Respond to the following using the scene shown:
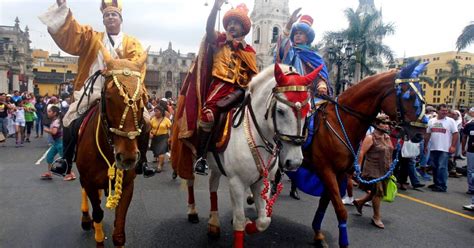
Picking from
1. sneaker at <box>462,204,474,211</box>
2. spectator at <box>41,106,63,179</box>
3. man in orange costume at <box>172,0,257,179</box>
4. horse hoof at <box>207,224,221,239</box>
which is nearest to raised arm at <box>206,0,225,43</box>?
man in orange costume at <box>172,0,257,179</box>

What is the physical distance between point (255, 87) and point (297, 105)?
745 mm

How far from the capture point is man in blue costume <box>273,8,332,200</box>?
5129 millimetres

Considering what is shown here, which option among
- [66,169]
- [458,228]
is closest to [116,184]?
[66,169]

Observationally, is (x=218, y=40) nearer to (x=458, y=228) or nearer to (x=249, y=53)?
(x=249, y=53)

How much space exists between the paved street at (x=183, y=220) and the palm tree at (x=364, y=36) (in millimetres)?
21908

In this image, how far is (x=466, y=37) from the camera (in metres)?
24.5

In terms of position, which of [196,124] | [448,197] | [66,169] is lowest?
[448,197]

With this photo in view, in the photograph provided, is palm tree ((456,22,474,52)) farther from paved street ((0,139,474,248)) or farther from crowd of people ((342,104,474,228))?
paved street ((0,139,474,248))

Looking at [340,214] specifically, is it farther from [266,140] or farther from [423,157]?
[423,157]

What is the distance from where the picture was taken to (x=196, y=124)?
13.8ft

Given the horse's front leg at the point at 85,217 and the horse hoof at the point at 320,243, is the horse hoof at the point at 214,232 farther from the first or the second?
the horse's front leg at the point at 85,217

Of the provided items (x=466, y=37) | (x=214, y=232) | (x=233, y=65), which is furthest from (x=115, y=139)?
(x=466, y=37)

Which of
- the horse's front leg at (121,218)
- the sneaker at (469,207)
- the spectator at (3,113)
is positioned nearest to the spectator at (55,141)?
the horse's front leg at (121,218)

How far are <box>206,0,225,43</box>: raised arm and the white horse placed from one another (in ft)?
2.63
